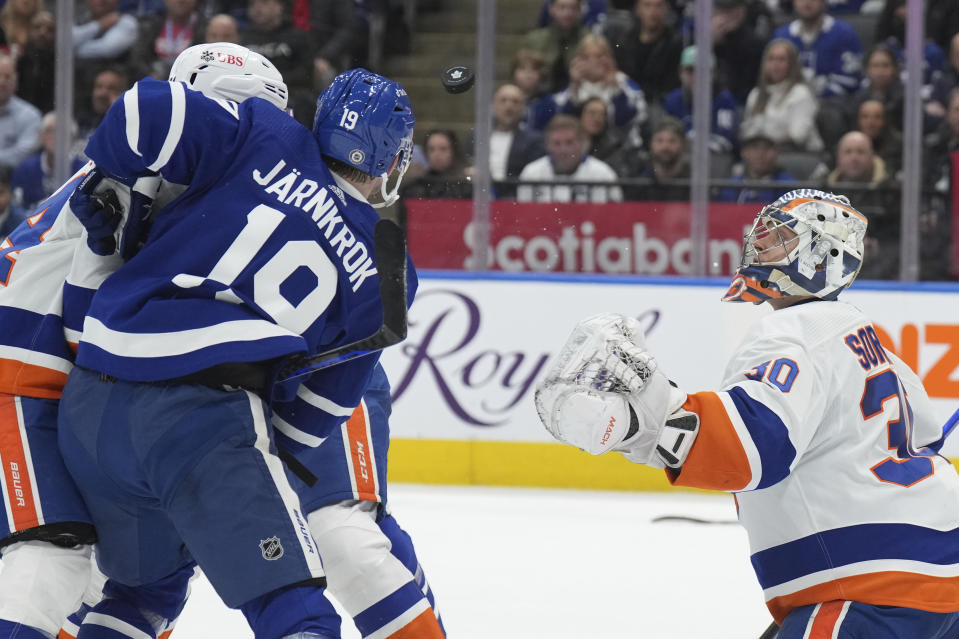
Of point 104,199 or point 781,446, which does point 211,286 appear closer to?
point 104,199

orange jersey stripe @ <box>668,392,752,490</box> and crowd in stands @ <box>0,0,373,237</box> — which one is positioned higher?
crowd in stands @ <box>0,0,373,237</box>

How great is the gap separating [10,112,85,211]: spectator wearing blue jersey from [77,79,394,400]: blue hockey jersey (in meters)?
3.88

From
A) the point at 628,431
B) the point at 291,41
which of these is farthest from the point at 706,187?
the point at 628,431

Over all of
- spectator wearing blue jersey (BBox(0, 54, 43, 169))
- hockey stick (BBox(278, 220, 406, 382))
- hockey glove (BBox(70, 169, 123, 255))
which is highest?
spectator wearing blue jersey (BBox(0, 54, 43, 169))

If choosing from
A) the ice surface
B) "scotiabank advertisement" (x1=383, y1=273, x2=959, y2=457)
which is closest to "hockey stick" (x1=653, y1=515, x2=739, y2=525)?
the ice surface

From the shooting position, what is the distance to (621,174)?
5.31 meters

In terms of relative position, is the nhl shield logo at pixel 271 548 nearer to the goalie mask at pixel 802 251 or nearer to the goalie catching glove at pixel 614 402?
the goalie catching glove at pixel 614 402

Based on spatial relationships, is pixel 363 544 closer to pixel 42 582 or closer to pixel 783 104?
pixel 42 582

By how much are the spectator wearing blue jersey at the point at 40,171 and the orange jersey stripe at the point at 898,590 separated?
4.36m

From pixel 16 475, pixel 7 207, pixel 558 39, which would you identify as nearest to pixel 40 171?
pixel 7 207

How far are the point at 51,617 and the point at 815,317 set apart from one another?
44.7 inches

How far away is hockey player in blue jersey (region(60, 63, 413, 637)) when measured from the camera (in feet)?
5.61

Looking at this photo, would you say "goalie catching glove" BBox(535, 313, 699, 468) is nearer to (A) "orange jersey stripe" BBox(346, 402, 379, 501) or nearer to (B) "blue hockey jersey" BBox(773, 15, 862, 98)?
(A) "orange jersey stripe" BBox(346, 402, 379, 501)

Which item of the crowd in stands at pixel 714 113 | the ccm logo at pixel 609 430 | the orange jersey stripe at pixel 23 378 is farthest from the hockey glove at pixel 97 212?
the crowd in stands at pixel 714 113
